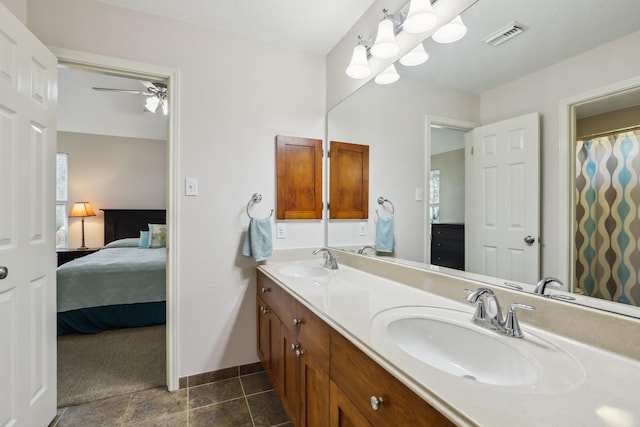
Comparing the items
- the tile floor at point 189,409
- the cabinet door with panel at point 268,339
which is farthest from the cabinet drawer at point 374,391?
the tile floor at point 189,409

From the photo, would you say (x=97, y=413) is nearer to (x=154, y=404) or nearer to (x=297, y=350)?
(x=154, y=404)

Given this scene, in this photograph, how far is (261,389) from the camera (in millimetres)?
1883

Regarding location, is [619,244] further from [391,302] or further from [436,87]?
[436,87]

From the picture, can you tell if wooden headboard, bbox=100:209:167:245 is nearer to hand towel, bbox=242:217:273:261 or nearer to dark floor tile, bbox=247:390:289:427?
hand towel, bbox=242:217:273:261

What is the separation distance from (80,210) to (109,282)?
2.39 m

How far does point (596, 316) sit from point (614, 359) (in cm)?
11

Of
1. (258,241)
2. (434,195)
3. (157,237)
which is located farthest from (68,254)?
(434,195)

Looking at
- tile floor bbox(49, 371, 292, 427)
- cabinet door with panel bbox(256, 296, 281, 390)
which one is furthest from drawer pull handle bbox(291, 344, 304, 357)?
tile floor bbox(49, 371, 292, 427)

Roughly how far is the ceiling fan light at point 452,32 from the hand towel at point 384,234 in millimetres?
907

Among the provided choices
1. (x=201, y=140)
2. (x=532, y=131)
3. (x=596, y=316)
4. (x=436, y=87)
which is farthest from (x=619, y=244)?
(x=201, y=140)

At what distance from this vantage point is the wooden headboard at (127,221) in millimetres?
4629

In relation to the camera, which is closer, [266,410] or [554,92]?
[554,92]

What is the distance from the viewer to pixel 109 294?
Answer: 275cm

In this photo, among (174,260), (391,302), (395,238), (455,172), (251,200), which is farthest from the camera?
(251,200)
